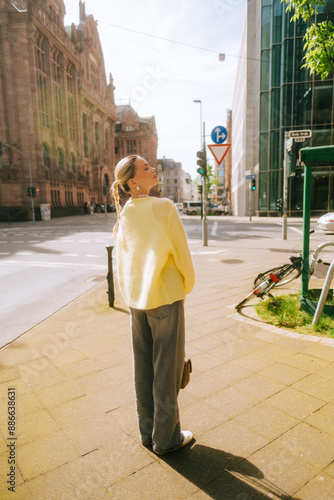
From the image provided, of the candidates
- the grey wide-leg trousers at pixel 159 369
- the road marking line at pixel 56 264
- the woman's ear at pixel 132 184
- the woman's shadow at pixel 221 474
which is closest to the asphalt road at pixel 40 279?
the road marking line at pixel 56 264

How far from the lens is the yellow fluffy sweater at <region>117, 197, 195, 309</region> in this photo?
1944mm

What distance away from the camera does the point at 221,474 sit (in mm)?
2051

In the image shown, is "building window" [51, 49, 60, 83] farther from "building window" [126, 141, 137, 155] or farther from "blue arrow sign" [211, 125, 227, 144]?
"building window" [126, 141, 137, 155]

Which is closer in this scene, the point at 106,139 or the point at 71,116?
the point at 71,116

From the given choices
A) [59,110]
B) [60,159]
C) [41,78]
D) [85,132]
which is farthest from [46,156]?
[85,132]

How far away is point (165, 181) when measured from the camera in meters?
129

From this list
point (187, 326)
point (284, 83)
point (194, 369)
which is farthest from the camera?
point (284, 83)

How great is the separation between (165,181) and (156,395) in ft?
424

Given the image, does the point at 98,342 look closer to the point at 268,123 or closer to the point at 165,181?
the point at 268,123

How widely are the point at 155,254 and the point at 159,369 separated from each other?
0.69m

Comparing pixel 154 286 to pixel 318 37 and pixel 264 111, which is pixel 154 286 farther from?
pixel 264 111

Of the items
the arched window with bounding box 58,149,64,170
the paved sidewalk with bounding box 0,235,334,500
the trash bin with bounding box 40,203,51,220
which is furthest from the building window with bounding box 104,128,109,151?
the paved sidewalk with bounding box 0,235,334,500

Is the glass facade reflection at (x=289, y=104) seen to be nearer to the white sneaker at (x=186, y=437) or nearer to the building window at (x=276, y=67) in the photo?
the building window at (x=276, y=67)

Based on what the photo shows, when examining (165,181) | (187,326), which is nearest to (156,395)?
(187,326)
